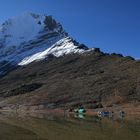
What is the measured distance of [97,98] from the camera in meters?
193

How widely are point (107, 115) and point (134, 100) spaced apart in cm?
4552

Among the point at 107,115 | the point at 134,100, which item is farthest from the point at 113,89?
the point at 107,115

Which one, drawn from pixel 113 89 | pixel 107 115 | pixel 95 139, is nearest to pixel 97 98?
pixel 113 89

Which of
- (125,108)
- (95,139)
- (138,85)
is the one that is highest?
(138,85)

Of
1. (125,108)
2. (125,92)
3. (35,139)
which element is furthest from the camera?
(125,92)

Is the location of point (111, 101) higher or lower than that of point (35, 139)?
higher

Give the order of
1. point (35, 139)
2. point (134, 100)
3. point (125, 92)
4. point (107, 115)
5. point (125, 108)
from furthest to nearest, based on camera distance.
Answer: point (125, 92)
point (134, 100)
point (125, 108)
point (107, 115)
point (35, 139)

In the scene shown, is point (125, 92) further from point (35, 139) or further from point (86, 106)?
point (35, 139)

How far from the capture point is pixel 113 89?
7830 inches

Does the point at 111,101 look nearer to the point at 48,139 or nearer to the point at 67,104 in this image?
the point at 67,104

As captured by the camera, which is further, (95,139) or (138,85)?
(138,85)

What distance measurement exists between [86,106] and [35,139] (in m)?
130

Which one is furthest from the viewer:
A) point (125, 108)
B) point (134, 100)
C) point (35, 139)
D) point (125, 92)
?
point (125, 92)

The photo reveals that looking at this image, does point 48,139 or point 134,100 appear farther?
point 134,100
